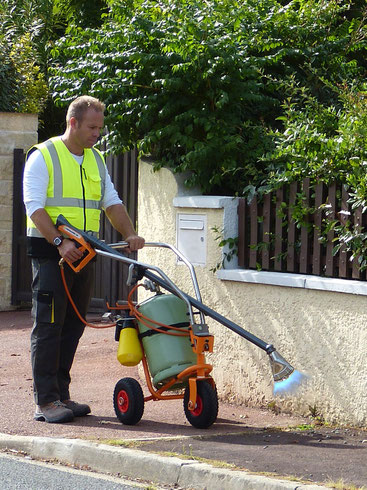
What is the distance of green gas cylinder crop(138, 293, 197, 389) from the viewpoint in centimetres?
644

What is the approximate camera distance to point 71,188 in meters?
6.75

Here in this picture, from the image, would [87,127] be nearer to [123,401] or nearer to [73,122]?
[73,122]

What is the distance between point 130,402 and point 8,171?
19.6 feet

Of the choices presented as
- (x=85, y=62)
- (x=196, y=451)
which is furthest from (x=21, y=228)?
(x=196, y=451)

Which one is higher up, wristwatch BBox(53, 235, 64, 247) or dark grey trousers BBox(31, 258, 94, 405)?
wristwatch BBox(53, 235, 64, 247)

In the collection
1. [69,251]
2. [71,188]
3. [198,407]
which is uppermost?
[71,188]

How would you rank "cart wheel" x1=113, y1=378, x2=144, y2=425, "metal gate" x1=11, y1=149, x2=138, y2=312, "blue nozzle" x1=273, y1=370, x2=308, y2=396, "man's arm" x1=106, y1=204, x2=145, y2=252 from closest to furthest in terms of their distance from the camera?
1. "blue nozzle" x1=273, y1=370, x2=308, y2=396
2. "cart wheel" x1=113, y1=378, x2=144, y2=425
3. "man's arm" x1=106, y1=204, x2=145, y2=252
4. "metal gate" x1=11, y1=149, x2=138, y2=312

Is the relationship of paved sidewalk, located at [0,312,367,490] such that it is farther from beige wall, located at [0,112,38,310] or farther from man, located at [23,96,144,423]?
beige wall, located at [0,112,38,310]

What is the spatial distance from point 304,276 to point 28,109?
279 inches

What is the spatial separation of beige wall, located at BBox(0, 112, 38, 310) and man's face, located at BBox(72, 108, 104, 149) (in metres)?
5.35

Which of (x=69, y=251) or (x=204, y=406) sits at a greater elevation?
(x=69, y=251)

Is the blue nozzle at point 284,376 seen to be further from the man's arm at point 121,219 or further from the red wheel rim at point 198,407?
the man's arm at point 121,219

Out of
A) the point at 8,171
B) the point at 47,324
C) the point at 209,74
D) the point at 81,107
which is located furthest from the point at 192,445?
the point at 8,171

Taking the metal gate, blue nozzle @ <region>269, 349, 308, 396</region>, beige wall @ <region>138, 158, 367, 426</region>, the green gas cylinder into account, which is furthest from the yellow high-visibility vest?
the metal gate
